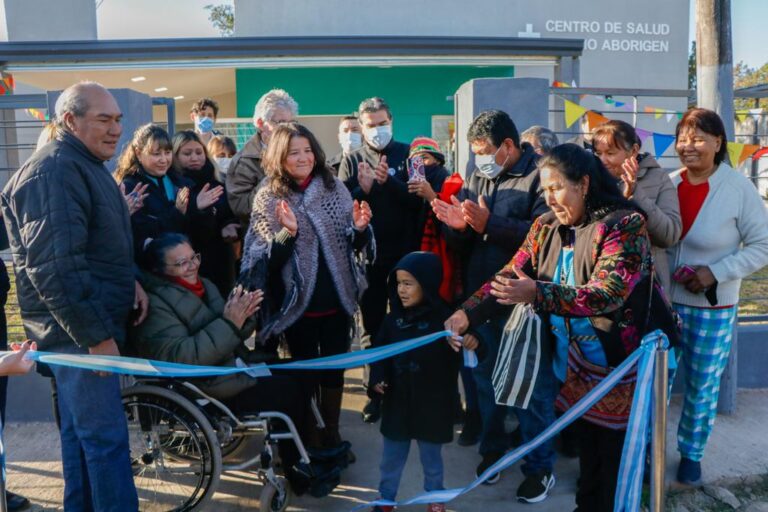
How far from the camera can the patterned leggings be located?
3.80 meters

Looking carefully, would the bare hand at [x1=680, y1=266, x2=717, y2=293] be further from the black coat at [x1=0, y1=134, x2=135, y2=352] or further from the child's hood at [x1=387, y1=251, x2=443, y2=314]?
the black coat at [x1=0, y1=134, x2=135, y2=352]

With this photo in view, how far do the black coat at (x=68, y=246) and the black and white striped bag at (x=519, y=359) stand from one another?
1.76 m

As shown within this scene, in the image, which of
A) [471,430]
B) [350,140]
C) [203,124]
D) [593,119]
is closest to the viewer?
[471,430]

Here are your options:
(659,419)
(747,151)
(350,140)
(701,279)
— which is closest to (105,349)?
(659,419)

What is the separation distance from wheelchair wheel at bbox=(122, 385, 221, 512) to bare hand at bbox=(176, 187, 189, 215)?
1.24 m

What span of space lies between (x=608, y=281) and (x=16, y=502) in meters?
3.25

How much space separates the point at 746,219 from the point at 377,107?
2.30 metres

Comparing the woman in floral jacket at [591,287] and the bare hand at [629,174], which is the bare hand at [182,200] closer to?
the woman in floral jacket at [591,287]

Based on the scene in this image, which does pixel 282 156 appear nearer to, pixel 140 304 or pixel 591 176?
pixel 140 304

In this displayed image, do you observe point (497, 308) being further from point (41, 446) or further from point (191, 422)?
point (41, 446)

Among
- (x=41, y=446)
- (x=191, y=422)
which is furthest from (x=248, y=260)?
(x=41, y=446)

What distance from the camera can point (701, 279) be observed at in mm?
3715

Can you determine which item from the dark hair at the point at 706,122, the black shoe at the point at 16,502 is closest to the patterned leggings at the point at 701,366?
the dark hair at the point at 706,122

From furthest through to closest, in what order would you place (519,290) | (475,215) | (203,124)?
(203,124)
(475,215)
(519,290)
